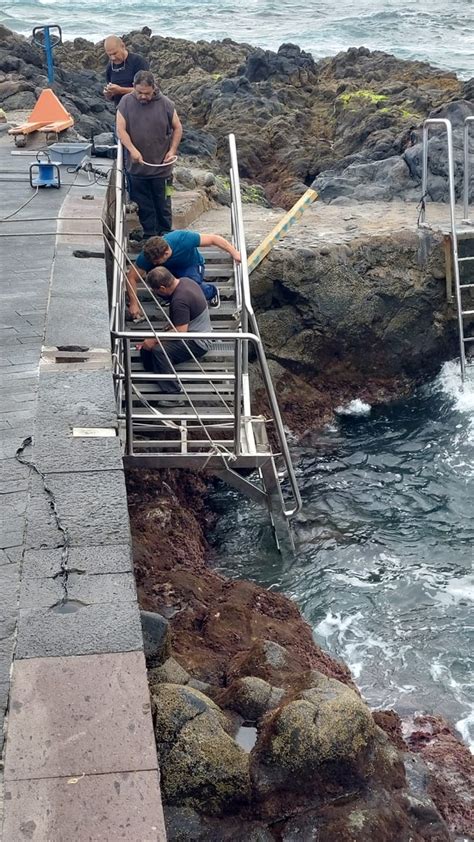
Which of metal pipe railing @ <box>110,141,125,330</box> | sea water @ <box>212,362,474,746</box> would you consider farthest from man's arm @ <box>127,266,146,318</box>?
sea water @ <box>212,362,474,746</box>

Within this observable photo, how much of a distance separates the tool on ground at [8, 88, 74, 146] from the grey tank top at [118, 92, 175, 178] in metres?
4.38

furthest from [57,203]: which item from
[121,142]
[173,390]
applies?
[173,390]

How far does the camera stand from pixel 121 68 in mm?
11906

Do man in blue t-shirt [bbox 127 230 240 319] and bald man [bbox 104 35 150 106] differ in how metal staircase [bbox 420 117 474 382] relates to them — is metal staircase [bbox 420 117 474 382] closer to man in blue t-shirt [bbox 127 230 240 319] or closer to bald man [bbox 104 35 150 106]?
bald man [bbox 104 35 150 106]

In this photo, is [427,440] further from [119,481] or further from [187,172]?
[119,481]

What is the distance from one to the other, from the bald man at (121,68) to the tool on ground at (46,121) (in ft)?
7.96

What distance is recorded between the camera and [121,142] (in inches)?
394

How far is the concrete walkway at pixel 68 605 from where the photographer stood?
3.50m

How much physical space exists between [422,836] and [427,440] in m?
6.48

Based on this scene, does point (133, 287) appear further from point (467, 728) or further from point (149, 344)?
point (467, 728)

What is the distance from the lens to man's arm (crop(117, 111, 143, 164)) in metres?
9.79

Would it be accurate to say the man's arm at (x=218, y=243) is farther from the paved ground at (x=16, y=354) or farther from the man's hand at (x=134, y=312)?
the paved ground at (x=16, y=354)

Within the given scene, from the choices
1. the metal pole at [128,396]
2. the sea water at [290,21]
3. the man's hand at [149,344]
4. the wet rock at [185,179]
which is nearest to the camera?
the metal pole at [128,396]

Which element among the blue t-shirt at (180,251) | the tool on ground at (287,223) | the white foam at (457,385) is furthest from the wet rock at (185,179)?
the blue t-shirt at (180,251)
